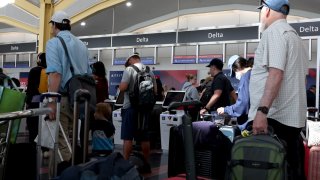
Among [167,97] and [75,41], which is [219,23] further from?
[75,41]

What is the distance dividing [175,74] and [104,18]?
488 centimetres

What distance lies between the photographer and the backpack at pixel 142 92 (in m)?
4.79

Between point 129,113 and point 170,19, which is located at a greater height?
point 170,19

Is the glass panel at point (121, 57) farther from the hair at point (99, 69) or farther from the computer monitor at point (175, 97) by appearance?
the hair at point (99, 69)

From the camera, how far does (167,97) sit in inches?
326

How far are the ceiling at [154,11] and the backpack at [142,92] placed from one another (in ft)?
25.8

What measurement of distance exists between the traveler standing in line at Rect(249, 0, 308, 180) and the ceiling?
1012 cm

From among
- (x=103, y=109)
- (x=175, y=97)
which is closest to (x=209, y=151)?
(x=103, y=109)

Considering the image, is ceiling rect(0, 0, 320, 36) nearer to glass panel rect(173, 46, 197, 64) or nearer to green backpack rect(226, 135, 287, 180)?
glass panel rect(173, 46, 197, 64)

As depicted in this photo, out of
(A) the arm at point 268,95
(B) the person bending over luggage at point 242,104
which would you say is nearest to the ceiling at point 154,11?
(B) the person bending over luggage at point 242,104

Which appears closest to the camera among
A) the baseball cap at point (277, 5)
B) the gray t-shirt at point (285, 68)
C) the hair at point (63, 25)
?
the gray t-shirt at point (285, 68)

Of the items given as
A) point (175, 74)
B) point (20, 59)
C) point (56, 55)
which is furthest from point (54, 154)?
point (20, 59)

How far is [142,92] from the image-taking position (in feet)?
15.7

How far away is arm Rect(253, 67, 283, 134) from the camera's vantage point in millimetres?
2480
